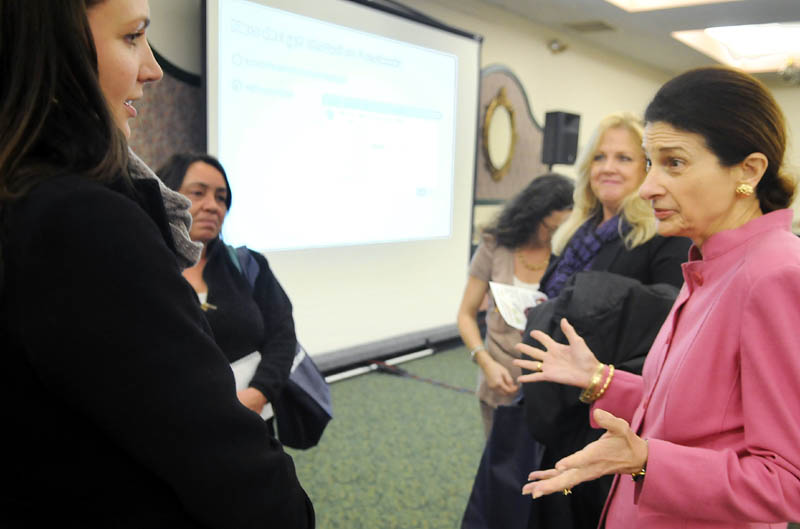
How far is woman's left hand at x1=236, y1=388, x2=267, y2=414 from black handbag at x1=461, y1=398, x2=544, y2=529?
2.24ft

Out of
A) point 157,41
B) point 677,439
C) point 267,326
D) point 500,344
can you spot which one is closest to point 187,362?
point 677,439

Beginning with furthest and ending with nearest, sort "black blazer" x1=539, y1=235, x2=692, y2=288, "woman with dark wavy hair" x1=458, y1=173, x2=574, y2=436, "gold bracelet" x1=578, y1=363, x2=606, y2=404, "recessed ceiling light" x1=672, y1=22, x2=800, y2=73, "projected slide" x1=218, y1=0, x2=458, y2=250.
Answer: "recessed ceiling light" x1=672, y1=22, x2=800, y2=73
"projected slide" x1=218, y1=0, x2=458, y2=250
"woman with dark wavy hair" x1=458, y1=173, x2=574, y2=436
"black blazer" x1=539, y1=235, x2=692, y2=288
"gold bracelet" x1=578, y1=363, x2=606, y2=404

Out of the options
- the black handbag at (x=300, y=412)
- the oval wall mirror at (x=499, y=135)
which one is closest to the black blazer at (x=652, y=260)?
the black handbag at (x=300, y=412)

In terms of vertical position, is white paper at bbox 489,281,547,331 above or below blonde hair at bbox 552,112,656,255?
below

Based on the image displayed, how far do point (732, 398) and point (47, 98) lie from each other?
95cm

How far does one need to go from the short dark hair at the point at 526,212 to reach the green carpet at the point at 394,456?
1.13m

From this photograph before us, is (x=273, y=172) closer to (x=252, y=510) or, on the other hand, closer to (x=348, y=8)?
(x=348, y=8)

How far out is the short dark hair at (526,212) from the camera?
2111mm

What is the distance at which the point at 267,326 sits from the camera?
6.38 feet

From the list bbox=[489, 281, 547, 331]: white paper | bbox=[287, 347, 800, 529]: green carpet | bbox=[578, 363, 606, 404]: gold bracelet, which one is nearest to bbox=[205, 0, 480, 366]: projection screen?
bbox=[287, 347, 800, 529]: green carpet

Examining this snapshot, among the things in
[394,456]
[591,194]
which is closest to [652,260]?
[591,194]

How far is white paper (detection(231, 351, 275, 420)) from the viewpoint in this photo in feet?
5.94

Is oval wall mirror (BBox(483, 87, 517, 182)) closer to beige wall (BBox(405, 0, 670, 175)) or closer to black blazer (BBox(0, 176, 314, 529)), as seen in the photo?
beige wall (BBox(405, 0, 670, 175))

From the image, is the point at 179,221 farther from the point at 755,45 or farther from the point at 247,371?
the point at 755,45
